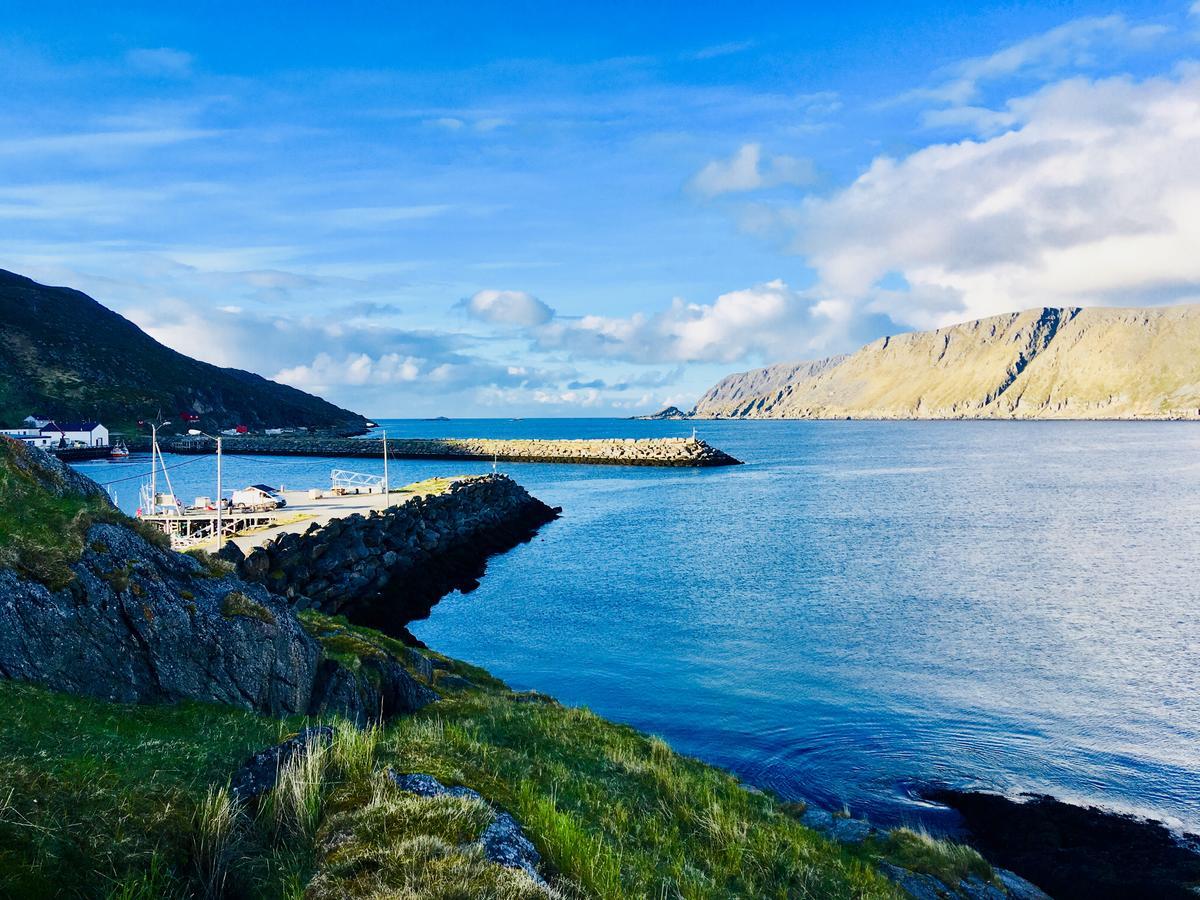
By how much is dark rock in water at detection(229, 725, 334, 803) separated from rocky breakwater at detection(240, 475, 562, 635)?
73.7 feet

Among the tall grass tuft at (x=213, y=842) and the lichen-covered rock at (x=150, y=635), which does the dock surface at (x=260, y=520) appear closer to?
the lichen-covered rock at (x=150, y=635)

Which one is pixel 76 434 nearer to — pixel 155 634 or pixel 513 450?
pixel 513 450

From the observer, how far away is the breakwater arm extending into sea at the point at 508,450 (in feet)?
471

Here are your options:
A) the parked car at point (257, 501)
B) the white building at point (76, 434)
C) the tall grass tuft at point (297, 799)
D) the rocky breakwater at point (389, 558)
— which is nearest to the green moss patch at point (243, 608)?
the tall grass tuft at point (297, 799)

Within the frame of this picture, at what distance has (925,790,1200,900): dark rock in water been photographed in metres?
15.1

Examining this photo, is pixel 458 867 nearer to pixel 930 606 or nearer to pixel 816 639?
pixel 816 639

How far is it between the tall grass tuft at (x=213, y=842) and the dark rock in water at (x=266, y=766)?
49cm

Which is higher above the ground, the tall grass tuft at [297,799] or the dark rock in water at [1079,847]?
the tall grass tuft at [297,799]

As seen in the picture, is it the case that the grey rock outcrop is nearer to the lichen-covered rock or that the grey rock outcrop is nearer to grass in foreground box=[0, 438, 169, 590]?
the lichen-covered rock

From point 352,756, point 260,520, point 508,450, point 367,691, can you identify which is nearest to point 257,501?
point 260,520

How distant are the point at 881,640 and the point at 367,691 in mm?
24412

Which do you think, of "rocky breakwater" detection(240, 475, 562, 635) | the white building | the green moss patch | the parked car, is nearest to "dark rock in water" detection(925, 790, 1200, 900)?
the green moss patch

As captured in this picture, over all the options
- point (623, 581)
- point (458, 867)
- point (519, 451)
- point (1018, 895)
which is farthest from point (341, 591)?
point (519, 451)

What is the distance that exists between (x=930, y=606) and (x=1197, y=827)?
20.4 meters
